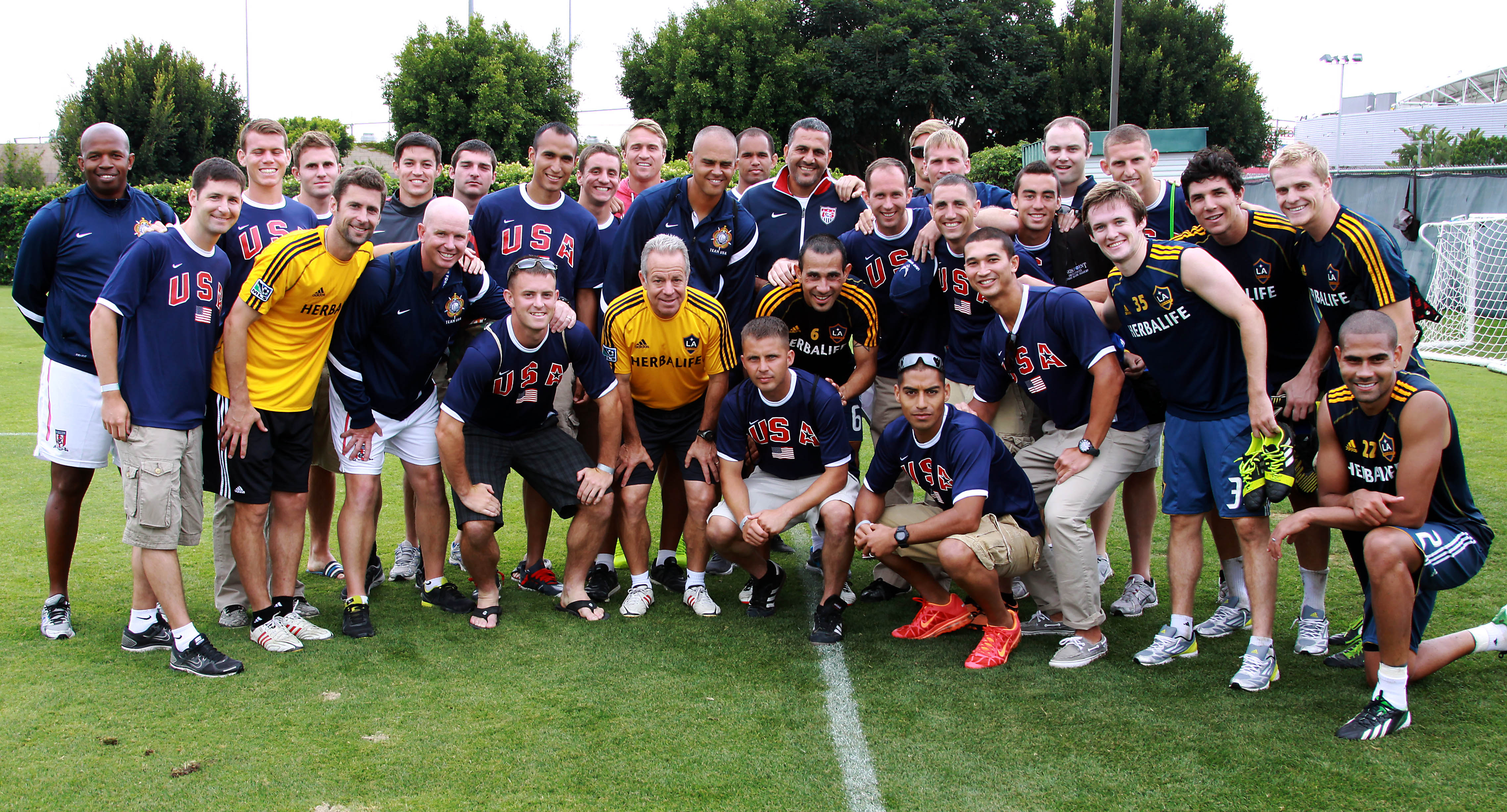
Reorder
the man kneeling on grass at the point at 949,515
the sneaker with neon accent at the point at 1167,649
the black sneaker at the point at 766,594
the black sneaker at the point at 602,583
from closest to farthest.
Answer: the sneaker with neon accent at the point at 1167,649 → the man kneeling on grass at the point at 949,515 → the black sneaker at the point at 766,594 → the black sneaker at the point at 602,583

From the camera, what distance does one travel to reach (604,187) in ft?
20.3

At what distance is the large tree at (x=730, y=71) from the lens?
3788cm

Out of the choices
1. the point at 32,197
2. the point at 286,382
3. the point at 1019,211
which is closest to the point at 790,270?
the point at 1019,211

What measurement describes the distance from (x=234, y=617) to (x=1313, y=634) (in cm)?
519

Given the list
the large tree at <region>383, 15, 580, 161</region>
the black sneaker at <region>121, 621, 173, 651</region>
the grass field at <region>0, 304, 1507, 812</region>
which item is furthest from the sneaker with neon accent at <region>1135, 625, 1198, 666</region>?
the large tree at <region>383, 15, 580, 161</region>

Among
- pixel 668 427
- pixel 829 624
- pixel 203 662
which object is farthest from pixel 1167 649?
pixel 203 662

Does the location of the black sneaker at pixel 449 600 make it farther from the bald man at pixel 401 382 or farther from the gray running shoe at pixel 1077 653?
the gray running shoe at pixel 1077 653

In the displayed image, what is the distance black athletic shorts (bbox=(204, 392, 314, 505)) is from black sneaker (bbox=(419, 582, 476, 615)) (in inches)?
34.1

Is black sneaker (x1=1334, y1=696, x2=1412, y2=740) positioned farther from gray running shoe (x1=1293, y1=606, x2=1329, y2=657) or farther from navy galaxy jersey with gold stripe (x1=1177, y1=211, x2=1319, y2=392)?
navy galaxy jersey with gold stripe (x1=1177, y1=211, x2=1319, y2=392)

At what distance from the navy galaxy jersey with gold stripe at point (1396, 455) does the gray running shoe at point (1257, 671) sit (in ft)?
2.59

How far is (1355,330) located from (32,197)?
105 ft

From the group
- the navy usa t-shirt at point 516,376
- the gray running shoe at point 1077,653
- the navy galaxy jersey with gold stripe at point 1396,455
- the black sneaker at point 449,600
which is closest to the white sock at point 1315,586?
the navy galaxy jersey with gold stripe at point 1396,455

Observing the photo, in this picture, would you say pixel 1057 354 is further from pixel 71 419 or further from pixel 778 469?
pixel 71 419

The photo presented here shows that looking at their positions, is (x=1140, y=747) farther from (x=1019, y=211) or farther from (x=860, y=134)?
(x=860, y=134)
